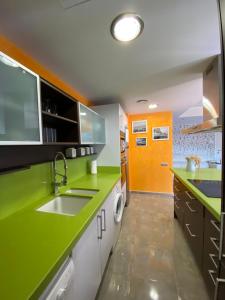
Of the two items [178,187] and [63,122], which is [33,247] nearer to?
[63,122]

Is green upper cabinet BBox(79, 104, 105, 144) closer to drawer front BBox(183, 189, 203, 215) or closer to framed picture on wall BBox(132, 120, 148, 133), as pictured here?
drawer front BBox(183, 189, 203, 215)

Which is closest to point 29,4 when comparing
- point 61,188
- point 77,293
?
point 61,188

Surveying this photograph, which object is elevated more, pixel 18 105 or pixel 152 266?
pixel 18 105

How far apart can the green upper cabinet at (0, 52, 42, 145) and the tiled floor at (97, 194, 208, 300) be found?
1.56m

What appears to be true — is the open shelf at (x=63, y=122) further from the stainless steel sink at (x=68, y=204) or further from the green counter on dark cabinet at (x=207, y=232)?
the green counter on dark cabinet at (x=207, y=232)

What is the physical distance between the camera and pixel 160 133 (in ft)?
12.3

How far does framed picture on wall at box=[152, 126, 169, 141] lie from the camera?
3.70 metres

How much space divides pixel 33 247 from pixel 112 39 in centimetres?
151

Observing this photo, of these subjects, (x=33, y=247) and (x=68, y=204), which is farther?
(x=68, y=204)

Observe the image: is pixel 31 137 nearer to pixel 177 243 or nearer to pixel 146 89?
pixel 146 89

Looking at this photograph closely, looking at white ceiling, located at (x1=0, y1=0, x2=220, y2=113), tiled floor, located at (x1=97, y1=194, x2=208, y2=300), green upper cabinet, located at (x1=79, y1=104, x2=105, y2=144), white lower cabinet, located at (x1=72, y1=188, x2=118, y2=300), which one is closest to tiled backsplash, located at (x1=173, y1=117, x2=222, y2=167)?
tiled floor, located at (x1=97, y1=194, x2=208, y2=300)

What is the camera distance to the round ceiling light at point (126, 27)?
0.94 metres

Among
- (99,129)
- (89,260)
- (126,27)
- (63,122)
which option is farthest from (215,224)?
(99,129)

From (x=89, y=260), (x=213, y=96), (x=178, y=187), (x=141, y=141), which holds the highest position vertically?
(x=213, y=96)
